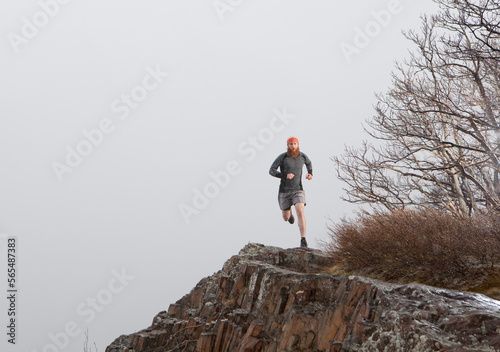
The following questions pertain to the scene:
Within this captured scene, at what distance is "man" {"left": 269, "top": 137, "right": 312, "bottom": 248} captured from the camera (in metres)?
10.8

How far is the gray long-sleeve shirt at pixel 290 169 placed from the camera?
35.8 ft

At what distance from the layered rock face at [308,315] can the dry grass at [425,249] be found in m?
1.07

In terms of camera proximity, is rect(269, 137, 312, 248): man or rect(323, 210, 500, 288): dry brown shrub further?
rect(269, 137, 312, 248): man

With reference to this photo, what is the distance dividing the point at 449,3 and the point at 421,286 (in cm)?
900

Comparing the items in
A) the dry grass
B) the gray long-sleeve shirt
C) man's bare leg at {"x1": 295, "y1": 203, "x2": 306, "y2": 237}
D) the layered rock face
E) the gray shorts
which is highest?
the gray long-sleeve shirt

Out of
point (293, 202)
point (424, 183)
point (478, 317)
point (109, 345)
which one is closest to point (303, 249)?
point (293, 202)

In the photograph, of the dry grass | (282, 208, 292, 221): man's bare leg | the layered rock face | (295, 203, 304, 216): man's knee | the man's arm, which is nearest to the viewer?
the layered rock face

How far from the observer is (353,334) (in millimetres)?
4832

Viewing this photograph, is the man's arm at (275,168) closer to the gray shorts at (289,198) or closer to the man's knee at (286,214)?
the gray shorts at (289,198)

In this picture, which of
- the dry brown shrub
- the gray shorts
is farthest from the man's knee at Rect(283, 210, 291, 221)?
the dry brown shrub

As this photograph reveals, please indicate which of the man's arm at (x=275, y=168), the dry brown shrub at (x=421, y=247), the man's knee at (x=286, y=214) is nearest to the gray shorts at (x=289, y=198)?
the man's knee at (x=286, y=214)

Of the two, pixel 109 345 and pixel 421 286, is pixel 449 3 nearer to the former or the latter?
pixel 421 286

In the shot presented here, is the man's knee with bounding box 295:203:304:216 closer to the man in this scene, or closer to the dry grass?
the man

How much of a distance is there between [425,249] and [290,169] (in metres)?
4.59
